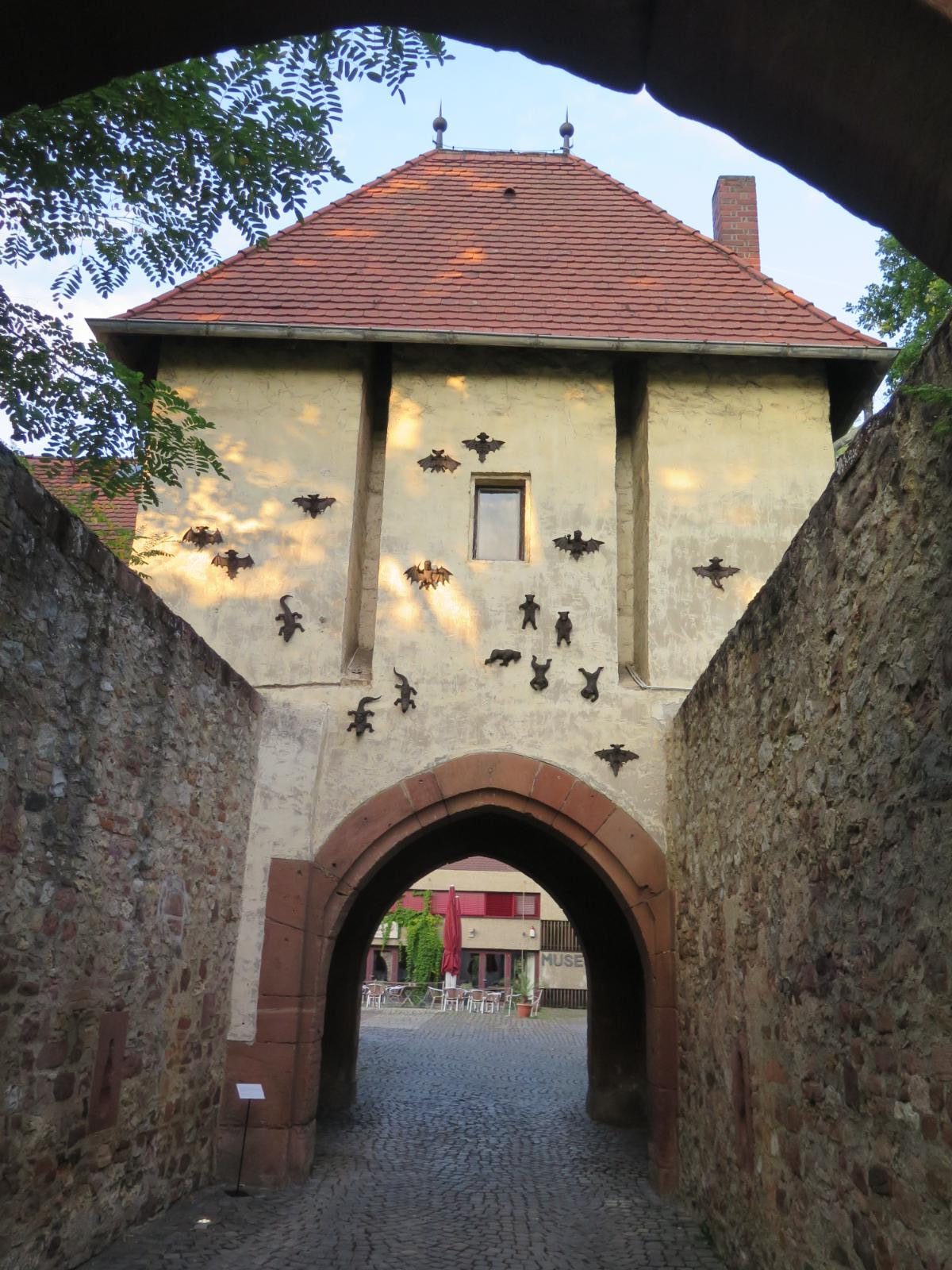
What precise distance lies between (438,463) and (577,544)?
3.94ft

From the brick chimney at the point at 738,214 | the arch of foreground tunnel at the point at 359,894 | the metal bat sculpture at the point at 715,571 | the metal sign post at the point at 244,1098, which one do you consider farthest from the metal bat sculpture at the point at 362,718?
the brick chimney at the point at 738,214

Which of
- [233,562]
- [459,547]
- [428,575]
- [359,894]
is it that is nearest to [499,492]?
[459,547]

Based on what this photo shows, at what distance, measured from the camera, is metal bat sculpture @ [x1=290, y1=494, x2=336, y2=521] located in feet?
24.9

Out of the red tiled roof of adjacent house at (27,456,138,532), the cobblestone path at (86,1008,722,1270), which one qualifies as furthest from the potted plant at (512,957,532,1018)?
the red tiled roof of adjacent house at (27,456,138,532)

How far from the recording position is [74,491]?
8445 millimetres

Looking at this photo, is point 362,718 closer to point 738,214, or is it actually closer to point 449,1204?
point 449,1204

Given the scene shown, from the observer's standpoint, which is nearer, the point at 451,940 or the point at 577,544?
the point at 577,544

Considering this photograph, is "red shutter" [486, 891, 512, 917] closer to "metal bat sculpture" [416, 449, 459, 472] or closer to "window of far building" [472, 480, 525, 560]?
"window of far building" [472, 480, 525, 560]

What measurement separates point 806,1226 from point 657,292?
22.9 ft

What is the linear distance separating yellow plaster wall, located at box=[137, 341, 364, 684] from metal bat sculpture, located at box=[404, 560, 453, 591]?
1.54 ft

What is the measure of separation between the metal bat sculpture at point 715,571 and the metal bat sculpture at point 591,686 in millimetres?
1046

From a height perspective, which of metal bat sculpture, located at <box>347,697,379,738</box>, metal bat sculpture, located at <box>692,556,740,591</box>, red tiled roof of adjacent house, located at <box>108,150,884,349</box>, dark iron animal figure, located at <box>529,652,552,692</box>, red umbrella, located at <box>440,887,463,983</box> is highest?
red tiled roof of adjacent house, located at <box>108,150,884,349</box>

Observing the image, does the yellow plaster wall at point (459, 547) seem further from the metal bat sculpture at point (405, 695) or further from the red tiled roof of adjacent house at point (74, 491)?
the red tiled roof of adjacent house at point (74, 491)

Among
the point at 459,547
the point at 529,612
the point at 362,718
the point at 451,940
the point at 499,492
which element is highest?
the point at 499,492
